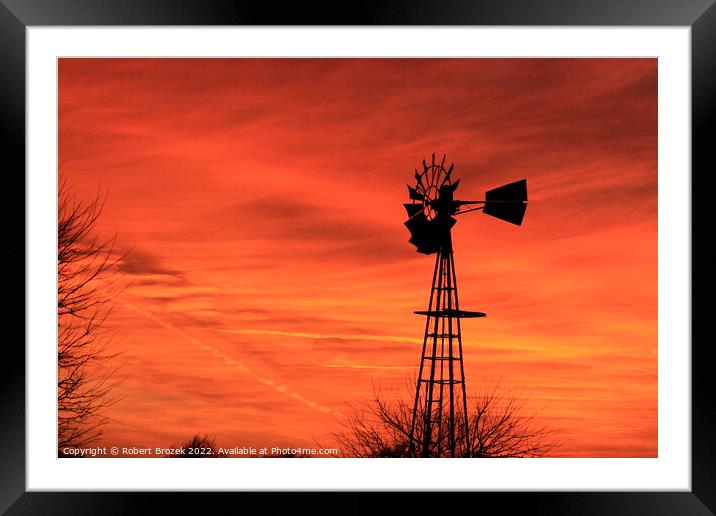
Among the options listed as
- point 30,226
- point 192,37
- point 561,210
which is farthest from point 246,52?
point 561,210

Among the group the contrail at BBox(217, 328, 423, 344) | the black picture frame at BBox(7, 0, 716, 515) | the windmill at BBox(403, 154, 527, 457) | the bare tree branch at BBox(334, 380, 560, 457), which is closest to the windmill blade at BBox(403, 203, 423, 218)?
the windmill at BBox(403, 154, 527, 457)

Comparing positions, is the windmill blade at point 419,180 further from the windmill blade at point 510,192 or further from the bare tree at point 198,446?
the bare tree at point 198,446

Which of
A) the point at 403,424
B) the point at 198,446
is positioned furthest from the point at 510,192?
the point at 403,424

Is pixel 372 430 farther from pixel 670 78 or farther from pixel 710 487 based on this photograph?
pixel 670 78

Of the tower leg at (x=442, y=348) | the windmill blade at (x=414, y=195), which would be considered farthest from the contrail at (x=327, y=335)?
the windmill blade at (x=414, y=195)

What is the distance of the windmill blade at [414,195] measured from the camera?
5.21m

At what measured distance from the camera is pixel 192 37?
3.30m

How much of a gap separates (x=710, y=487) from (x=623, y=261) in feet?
4.66

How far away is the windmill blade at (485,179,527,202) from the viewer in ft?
15.1

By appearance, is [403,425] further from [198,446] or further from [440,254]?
[198,446]

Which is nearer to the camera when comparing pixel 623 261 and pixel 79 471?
pixel 79 471

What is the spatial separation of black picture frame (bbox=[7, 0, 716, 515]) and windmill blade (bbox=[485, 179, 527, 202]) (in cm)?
154

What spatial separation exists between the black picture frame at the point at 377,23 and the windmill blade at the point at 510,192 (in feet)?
5.04

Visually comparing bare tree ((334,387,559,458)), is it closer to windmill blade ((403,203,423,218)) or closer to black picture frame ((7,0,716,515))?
black picture frame ((7,0,716,515))
